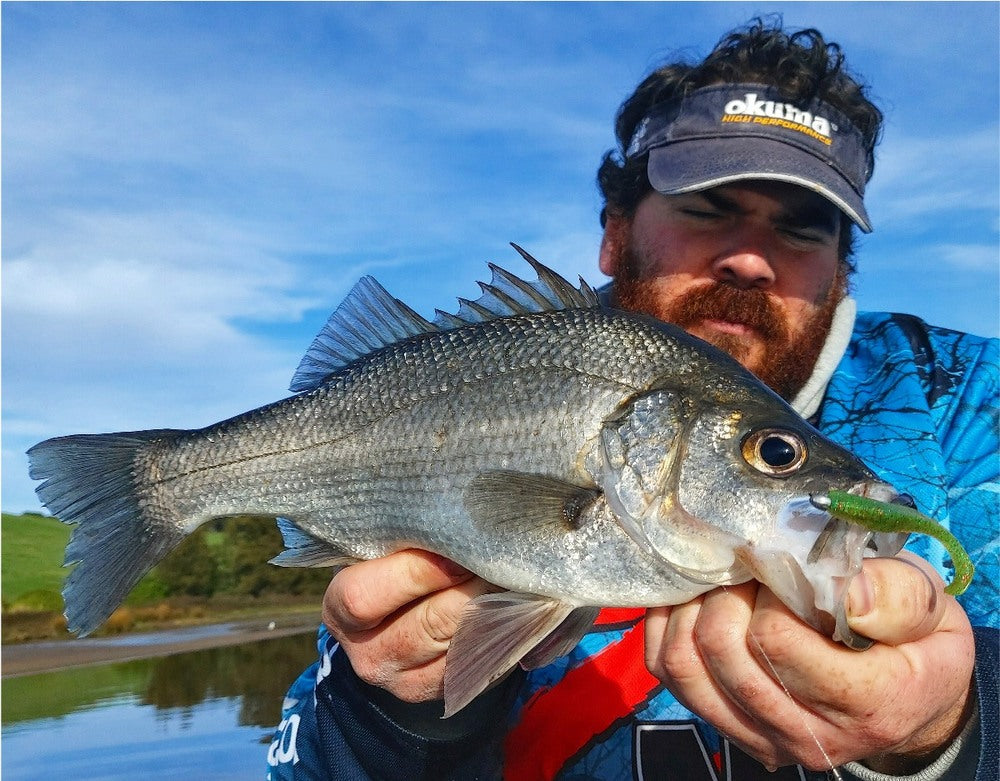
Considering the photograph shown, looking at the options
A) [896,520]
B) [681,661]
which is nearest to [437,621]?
[681,661]

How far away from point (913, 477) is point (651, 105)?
7.61 feet

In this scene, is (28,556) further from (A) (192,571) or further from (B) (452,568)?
(B) (452,568)

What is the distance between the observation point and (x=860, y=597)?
191 centimetres

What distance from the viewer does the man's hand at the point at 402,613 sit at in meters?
2.59

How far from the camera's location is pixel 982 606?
11.3 feet

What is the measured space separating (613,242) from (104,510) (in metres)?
3.08

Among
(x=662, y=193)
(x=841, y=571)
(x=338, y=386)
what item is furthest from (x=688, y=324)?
(x=841, y=571)

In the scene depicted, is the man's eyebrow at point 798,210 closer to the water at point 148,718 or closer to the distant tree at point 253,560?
the water at point 148,718

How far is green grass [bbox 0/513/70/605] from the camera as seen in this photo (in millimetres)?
26969

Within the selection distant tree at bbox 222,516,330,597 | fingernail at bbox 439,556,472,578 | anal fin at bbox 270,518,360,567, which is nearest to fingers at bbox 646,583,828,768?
fingernail at bbox 439,556,472,578

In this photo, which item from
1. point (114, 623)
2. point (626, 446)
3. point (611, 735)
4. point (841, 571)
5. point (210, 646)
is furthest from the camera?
point (114, 623)

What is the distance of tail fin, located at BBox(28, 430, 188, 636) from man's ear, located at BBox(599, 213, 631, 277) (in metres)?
2.67

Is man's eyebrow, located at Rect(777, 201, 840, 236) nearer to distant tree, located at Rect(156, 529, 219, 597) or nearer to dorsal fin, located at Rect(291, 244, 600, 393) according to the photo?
dorsal fin, located at Rect(291, 244, 600, 393)

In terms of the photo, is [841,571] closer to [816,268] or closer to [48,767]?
[816,268]
